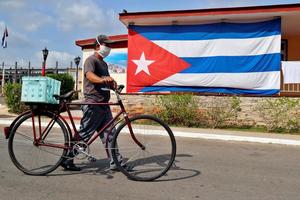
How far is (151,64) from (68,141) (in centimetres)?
850

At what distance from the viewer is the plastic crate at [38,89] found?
18.0 ft

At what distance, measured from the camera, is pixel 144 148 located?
18.6 ft

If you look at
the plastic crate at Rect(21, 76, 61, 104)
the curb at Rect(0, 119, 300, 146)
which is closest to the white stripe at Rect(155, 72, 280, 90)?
the curb at Rect(0, 119, 300, 146)

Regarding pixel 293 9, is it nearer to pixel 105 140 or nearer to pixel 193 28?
pixel 193 28

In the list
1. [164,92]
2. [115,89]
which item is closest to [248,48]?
[164,92]

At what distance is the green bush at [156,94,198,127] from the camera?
1243cm

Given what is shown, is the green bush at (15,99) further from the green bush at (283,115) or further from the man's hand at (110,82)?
the man's hand at (110,82)

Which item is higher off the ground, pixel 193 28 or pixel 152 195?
pixel 193 28

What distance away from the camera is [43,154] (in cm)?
574

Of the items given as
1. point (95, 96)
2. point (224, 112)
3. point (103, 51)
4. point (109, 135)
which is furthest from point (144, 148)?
point (224, 112)

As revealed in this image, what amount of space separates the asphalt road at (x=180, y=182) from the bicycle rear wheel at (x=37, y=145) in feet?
0.52

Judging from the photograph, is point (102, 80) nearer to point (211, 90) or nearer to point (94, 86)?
point (94, 86)

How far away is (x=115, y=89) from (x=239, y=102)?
25.4 ft

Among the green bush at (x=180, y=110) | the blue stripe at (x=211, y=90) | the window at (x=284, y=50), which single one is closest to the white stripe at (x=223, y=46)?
the blue stripe at (x=211, y=90)
